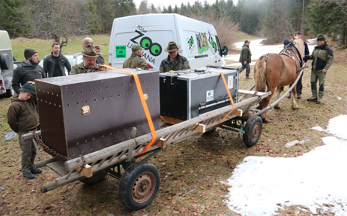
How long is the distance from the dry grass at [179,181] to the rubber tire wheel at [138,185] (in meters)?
0.17

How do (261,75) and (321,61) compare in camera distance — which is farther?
(321,61)

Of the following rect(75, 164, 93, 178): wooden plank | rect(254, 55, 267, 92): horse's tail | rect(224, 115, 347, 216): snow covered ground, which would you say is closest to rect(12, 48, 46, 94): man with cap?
rect(75, 164, 93, 178): wooden plank

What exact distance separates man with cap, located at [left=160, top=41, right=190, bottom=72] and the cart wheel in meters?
1.65

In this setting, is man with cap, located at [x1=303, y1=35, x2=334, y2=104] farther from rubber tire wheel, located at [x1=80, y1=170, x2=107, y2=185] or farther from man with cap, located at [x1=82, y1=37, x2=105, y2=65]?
rubber tire wheel, located at [x1=80, y1=170, x2=107, y2=185]

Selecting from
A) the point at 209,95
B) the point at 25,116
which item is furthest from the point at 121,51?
the point at 209,95

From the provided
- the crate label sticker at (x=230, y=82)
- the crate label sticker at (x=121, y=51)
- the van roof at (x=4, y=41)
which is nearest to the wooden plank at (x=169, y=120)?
the crate label sticker at (x=230, y=82)

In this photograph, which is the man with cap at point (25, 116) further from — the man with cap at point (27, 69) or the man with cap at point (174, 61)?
the man with cap at point (174, 61)

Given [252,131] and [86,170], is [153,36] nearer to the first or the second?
[252,131]

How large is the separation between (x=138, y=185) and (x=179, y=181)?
1117 millimetres

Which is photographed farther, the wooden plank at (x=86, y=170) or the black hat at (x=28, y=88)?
the black hat at (x=28, y=88)

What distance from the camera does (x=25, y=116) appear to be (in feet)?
13.2

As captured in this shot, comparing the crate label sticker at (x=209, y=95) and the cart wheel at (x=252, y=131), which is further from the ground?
the crate label sticker at (x=209, y=95)

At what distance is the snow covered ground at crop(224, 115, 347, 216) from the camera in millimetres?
3518

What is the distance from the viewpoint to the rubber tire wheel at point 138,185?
3.06m
